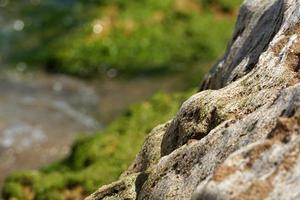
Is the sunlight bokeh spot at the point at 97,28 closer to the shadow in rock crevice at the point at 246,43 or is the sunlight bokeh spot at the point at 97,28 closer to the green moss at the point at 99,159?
the green moss at the point at 99,159

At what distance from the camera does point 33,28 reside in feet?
131

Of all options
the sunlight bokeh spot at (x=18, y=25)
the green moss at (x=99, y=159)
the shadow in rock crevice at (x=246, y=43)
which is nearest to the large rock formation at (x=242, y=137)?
the shadow in rock crevice at (x=246, y=43)

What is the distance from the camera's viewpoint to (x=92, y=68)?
3716 cm

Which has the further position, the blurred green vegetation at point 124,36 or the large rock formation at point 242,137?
the blurred green vegetation at point 124,36

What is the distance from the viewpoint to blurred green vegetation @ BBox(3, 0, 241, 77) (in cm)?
3725

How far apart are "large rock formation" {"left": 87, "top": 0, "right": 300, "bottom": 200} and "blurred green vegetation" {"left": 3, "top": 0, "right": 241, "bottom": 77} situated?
2262 centimetres

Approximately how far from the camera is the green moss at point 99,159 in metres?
21.5

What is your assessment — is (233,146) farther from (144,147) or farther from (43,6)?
(43,6)

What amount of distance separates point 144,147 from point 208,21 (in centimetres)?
2630

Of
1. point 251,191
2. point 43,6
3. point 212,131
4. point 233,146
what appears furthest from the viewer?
point 43,6

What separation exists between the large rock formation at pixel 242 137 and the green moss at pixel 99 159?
24.9 ft

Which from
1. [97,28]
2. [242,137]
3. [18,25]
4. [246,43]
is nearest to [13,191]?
[246,43]

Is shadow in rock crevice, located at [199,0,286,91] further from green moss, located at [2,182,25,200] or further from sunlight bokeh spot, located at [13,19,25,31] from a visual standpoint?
sunlight bokeh spot, located at [13,19,25,31]

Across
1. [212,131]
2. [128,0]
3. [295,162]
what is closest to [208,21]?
[128,0]
